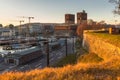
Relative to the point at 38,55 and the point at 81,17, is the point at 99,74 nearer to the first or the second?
the point at 38,55

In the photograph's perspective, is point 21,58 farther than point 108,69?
Yes

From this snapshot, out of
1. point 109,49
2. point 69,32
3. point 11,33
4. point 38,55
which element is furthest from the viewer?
point 11,33

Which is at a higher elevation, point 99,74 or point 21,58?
point 99,74

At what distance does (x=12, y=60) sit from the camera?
53781mm

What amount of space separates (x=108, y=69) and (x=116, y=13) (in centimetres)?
2185

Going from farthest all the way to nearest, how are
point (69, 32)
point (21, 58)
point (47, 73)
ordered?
point (69, 32)
point (21, 58)
point (47, 73)

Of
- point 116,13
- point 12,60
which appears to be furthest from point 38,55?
point 116,13

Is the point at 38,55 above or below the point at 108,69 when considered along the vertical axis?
below

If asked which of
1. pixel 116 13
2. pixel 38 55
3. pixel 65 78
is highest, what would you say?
pixel 116 13

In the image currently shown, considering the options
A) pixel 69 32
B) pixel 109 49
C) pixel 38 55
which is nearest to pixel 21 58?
pixel 38 55

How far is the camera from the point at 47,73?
1313 cm

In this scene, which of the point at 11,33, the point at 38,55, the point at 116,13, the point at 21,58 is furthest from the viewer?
the point at 11,33

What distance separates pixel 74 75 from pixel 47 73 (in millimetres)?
1509

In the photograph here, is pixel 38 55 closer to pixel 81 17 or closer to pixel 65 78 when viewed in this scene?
pixel 65 78
